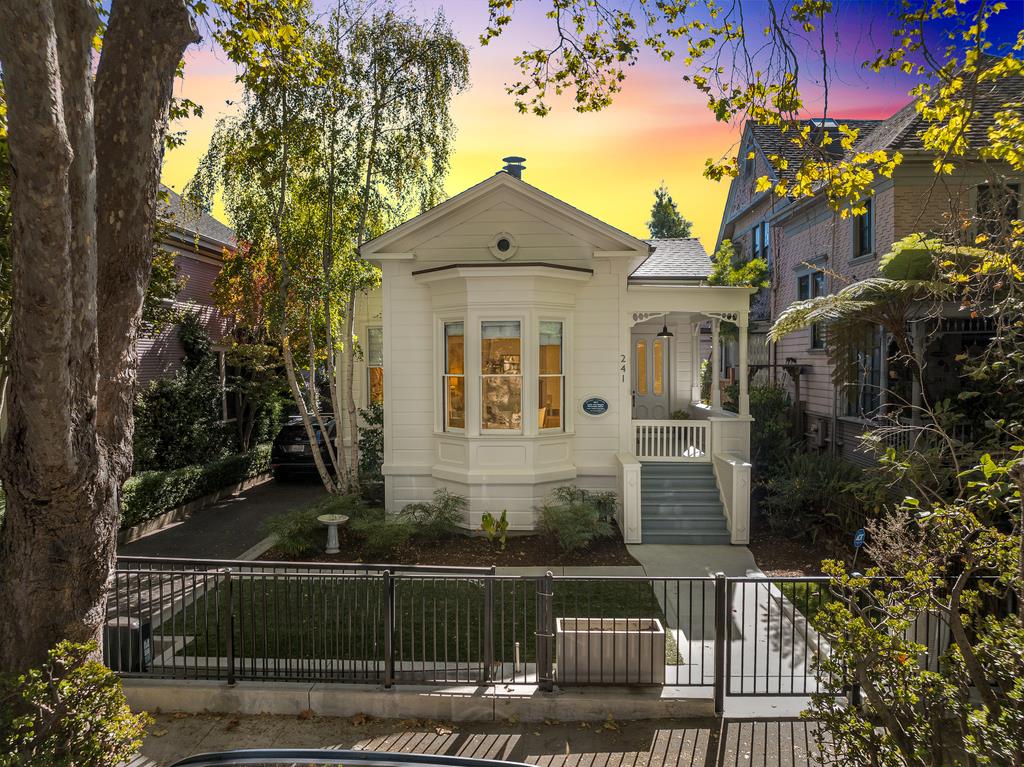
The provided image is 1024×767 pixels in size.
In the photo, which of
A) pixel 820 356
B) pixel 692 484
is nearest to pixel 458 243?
pixel 692 484

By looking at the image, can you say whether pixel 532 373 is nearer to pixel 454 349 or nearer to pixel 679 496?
pixel 454 349

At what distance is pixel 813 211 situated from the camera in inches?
712

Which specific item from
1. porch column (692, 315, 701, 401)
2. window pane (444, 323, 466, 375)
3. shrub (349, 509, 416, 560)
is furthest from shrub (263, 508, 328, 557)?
porch column (692, 315, 701, 401)

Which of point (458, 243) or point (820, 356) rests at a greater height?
point (458, 243)

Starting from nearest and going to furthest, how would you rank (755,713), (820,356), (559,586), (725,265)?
(755,713) < (559,586) < (820,356) < (725,265)

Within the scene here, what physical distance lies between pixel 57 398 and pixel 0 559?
1.32m

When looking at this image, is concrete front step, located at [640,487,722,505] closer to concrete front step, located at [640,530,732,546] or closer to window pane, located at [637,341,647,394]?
concrete front step, located at [640,530,732,546]

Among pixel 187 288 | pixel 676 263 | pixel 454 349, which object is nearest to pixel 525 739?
pixel 454 349

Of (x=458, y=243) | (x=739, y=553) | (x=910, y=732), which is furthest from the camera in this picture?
(x=458, y=243)

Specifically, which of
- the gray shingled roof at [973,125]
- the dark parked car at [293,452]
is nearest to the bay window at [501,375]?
the dark parked car at [293,452]

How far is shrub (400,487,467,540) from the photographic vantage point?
10.8 meters

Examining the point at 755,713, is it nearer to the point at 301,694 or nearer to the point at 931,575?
the point at 931,575

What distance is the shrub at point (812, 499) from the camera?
34.5 feet

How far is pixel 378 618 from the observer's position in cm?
750
